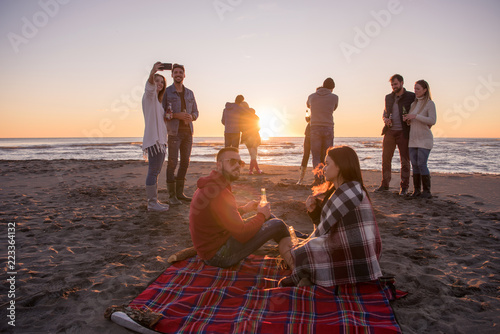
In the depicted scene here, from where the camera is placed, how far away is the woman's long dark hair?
8.87 ft

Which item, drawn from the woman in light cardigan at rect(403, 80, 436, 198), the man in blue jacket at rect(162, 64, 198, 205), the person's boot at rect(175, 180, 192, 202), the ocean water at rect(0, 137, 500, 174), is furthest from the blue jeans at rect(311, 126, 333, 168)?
the ocean water at rect(0, 137, 500, 174)

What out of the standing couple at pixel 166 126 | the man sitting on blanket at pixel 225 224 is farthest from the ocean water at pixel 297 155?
the man sitting on blanket at pixel 225 224

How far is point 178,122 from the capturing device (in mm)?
5730

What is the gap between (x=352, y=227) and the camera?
260 centimetres

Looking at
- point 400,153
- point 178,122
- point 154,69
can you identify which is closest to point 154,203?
point 178,122

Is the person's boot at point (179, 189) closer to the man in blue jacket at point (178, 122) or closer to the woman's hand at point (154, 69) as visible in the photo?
the man in blue jacket at point (178, 122)

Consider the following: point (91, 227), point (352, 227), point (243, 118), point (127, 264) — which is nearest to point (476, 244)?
point (352, 227)

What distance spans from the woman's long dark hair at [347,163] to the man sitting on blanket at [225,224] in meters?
0.91

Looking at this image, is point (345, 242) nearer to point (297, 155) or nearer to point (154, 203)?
point (154, 203)

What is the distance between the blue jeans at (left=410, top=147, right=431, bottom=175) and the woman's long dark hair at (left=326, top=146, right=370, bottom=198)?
14.4ft

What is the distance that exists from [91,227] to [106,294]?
7.42 ft

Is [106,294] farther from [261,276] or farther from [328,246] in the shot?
[328,246]

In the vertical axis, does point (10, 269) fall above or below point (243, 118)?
below

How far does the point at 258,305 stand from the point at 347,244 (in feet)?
3.11
